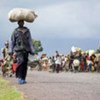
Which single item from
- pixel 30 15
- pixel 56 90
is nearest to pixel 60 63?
pixel 30 15

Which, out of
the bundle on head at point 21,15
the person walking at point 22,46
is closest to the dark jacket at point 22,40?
the person walking at point 22,46

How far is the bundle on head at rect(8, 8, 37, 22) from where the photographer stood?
18.4m

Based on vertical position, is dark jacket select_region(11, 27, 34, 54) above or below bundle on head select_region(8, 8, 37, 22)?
below

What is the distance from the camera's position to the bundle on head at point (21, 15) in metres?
18.4

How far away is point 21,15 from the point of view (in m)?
18.4

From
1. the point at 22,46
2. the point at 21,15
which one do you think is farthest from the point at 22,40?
the point at 21,15

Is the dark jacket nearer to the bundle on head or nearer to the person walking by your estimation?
the person walking

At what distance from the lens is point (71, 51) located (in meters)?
43.5

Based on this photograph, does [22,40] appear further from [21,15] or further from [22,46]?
[21,15]

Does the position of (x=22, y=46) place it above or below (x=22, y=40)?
below

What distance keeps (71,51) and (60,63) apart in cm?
141

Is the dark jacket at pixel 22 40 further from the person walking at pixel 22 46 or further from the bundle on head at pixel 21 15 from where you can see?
the bundle on head at pixel 21 15

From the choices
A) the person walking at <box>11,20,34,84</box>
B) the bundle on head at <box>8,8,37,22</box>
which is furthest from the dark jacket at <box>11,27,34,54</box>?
the bundle on head at <box>8,8,37,22</box>

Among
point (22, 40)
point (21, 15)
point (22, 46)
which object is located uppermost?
point (21, 15)
